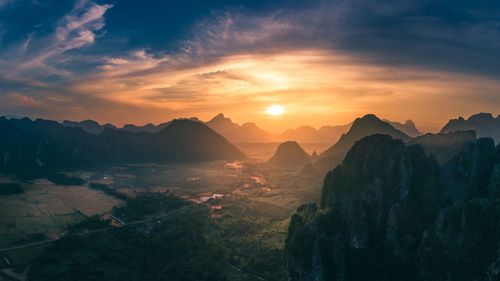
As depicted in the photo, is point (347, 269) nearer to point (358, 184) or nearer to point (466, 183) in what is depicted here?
point (358, 184)

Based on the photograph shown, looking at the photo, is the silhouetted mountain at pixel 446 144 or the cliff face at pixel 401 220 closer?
the cliff face at pixel 401 220

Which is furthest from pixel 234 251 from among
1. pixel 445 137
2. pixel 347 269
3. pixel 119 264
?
pixel 445 137

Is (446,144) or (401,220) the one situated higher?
(446,144)

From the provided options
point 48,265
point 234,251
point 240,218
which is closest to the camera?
point 48,265

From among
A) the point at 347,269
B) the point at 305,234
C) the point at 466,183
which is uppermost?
the point at 466,183

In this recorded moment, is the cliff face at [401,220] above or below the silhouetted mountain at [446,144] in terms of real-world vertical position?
below

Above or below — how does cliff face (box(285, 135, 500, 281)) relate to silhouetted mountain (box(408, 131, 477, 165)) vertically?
below

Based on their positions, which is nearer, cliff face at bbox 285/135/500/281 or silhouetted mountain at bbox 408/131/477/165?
cliff face at bbox 285/135/500/281

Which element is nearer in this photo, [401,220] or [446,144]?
[401,220]
